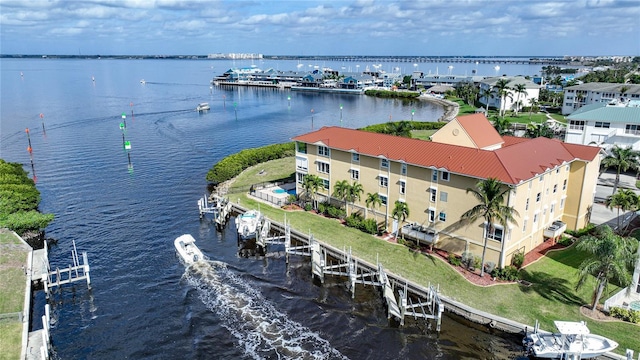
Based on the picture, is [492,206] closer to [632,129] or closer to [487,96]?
[632,129]

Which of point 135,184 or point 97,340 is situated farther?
point 135,184

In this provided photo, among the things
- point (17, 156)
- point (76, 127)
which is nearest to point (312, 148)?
point (17, 156)

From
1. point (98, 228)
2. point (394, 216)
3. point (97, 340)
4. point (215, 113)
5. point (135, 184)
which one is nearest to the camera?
point (97, 340)

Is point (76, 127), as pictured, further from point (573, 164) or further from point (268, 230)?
point (573, 164)

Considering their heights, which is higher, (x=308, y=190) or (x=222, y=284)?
(x=308, y=190)

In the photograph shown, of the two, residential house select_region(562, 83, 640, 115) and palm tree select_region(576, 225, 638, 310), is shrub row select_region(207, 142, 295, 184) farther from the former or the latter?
residential house select_region(562, 83, 640, 115)

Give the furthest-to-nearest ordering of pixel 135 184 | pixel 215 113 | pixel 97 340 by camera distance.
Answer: pixel 215 113
pixel 135 184
pixel 97 340

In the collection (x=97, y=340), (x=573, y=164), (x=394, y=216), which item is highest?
(x=573, y=164)
